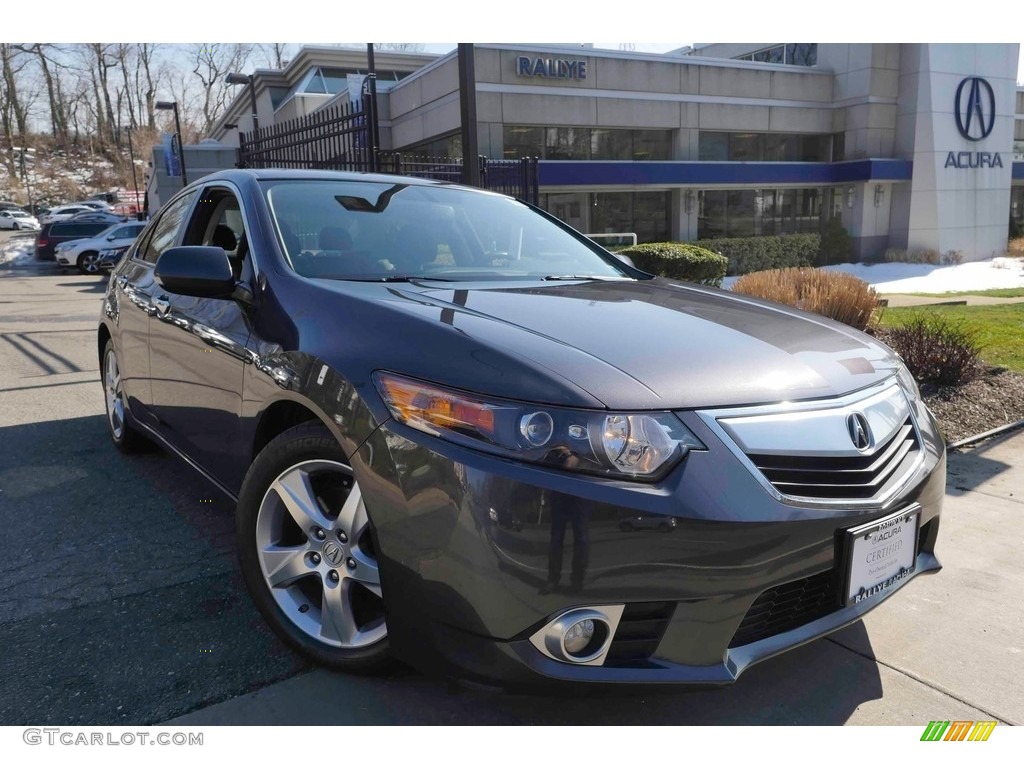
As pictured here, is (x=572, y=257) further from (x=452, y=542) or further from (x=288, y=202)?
(x=452, y=542)

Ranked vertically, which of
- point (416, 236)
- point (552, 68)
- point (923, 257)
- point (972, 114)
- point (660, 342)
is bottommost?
point (923, 257)

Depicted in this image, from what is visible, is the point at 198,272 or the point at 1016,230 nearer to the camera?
the point at 198,272

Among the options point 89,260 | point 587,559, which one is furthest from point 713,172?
point 587,559

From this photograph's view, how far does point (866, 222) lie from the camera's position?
26844 millimetres

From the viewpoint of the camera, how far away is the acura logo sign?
2633 cm

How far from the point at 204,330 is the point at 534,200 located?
8897mm

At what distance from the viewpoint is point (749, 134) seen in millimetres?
25719

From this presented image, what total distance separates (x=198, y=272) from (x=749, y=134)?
2565 centimetres

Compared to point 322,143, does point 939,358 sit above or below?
below

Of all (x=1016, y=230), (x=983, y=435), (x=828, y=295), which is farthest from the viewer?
(x=1016, y=230)

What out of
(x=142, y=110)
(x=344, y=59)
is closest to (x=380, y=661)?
(x=344, y=59)

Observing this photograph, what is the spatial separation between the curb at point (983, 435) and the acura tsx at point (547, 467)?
2.61 metres

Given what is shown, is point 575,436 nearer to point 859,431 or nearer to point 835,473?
point 835,473

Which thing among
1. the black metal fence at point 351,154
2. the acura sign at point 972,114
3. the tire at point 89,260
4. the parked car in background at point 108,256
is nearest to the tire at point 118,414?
the black metal fence at point 351,154
